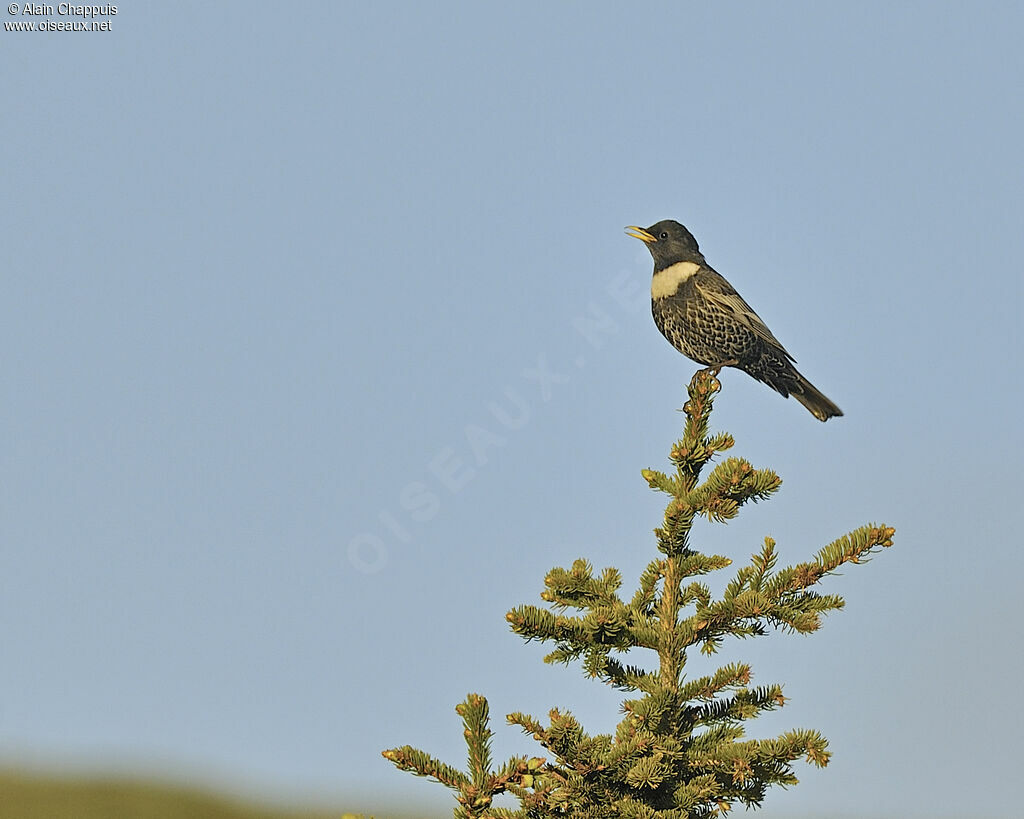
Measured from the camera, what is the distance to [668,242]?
10602 mm

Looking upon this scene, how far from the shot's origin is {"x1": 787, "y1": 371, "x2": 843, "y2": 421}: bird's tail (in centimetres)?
995

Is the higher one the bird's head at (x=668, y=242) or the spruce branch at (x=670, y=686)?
the bird's head at (x=668, y=242)

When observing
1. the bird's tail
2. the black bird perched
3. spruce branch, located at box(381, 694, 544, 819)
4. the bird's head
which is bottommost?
spruce branch, located at box(381, 694, 544, 819)

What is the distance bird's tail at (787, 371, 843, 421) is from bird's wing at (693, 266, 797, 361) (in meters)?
0.28

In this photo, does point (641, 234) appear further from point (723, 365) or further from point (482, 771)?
point (482, 771)

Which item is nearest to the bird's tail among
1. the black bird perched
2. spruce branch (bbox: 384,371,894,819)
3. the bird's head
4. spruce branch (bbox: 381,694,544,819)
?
the black bird perched

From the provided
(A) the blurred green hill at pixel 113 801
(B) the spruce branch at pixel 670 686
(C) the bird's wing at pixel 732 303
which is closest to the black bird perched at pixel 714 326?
(C) the bird's wing at pixel 732 303

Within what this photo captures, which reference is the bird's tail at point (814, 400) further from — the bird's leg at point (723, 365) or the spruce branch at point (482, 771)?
the spruce branch at point (482, 771)

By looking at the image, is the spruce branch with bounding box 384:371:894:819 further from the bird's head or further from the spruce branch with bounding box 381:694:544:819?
the bird's head

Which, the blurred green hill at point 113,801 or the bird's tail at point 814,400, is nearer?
the bird's tail at point 814,400

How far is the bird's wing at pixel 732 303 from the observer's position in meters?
9.73

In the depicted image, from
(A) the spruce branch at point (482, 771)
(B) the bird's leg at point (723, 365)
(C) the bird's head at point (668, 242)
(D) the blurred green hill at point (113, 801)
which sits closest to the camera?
(A) the spruce branch at point (482, 771)

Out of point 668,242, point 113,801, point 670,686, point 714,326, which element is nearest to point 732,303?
point 714,326

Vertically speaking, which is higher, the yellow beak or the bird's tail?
the yellow beak
